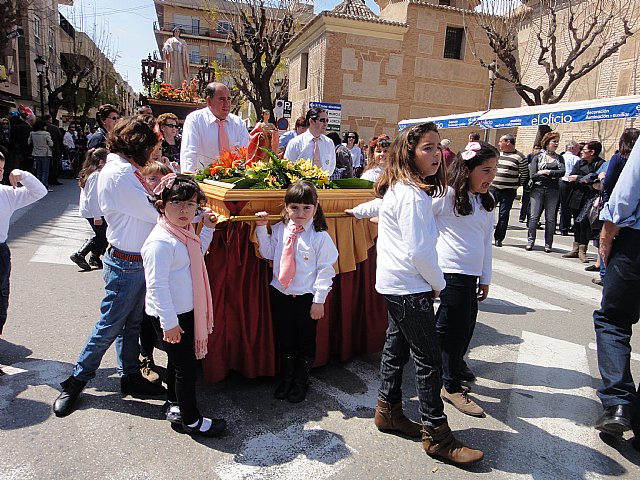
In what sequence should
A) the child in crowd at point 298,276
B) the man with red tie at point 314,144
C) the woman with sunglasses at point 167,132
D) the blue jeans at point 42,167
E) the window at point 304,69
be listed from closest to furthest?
the child in crowd at point 298,276, the man with red tie at point 314,144, the woman with sunglasses at point 167,132, the blue jeans at point 42,167, the window at point 304,69

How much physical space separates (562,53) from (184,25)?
53703mm

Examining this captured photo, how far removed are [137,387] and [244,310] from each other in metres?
0.90

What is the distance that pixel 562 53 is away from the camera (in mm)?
17734

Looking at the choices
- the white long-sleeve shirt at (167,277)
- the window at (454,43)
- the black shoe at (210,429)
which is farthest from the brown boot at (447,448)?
the window at (454,43)

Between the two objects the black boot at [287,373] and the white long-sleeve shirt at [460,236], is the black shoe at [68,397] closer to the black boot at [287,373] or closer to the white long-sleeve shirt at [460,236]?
the black boot at [287,373]

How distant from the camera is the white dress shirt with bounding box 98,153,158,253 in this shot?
2.82 meters

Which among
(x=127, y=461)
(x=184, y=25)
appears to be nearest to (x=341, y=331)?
(x=127, y=461)

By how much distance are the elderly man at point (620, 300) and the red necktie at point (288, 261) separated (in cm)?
204

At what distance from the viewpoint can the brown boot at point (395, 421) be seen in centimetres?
288

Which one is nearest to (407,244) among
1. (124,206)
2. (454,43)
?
(124,206)

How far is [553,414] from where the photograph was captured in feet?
10.8

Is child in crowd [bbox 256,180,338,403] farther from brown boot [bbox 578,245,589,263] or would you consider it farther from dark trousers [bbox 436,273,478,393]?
brown boot [bbox 578,245,589,263]

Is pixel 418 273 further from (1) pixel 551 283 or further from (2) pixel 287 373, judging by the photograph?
(1) pixel 551 283

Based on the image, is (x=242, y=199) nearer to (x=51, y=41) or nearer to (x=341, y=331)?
(x=341, y=331)
